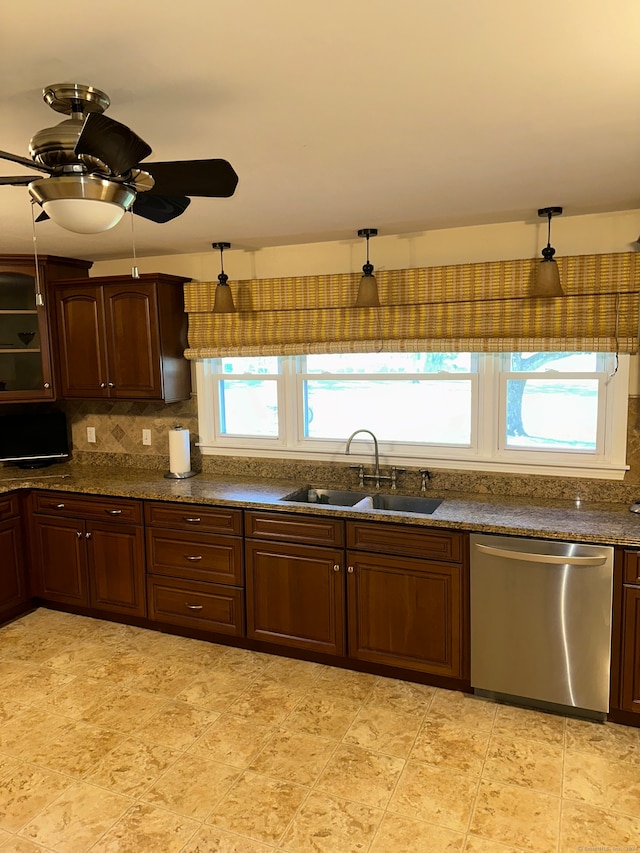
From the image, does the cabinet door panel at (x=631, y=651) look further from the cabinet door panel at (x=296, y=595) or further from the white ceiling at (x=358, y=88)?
the white ceiling at (x=358, y=88)

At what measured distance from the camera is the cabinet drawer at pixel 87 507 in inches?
148

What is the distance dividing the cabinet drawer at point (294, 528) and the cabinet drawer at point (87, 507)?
0.79 m

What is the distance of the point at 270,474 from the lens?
159 inches

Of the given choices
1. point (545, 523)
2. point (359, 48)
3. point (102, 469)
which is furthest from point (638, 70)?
point (102, 469)

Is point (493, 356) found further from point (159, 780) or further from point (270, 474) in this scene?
point (159, 780)

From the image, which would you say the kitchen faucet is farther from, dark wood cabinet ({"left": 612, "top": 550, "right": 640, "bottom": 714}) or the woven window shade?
dark wood cabinet ({"left": 612, "top": 550, "right": 640, "bottom": 714})

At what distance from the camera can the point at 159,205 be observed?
1.88m

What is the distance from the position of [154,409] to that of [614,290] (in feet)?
9.74

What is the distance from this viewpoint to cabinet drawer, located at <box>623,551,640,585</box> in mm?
2666

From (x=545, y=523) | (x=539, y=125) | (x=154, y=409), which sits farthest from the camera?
(x=154, y=409)

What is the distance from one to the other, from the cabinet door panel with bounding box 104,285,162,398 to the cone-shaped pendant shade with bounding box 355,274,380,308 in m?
1.33

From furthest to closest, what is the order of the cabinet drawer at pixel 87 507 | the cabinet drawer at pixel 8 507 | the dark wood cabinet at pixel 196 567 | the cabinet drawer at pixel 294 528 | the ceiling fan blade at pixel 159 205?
1. the cabinet drawer at pixel 8 507
2. the cabinet drawer at pixel 87 507
3. the dark wood cabinet at pixel 196 567
4. the cabinet drawer at pixel 294 528
5. the ceiling fan blade at pixel 159 205

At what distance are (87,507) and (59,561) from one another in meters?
0.46

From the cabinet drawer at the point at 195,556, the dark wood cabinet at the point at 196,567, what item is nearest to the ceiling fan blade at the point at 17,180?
the dark wood cabinet at the point at 196,567
